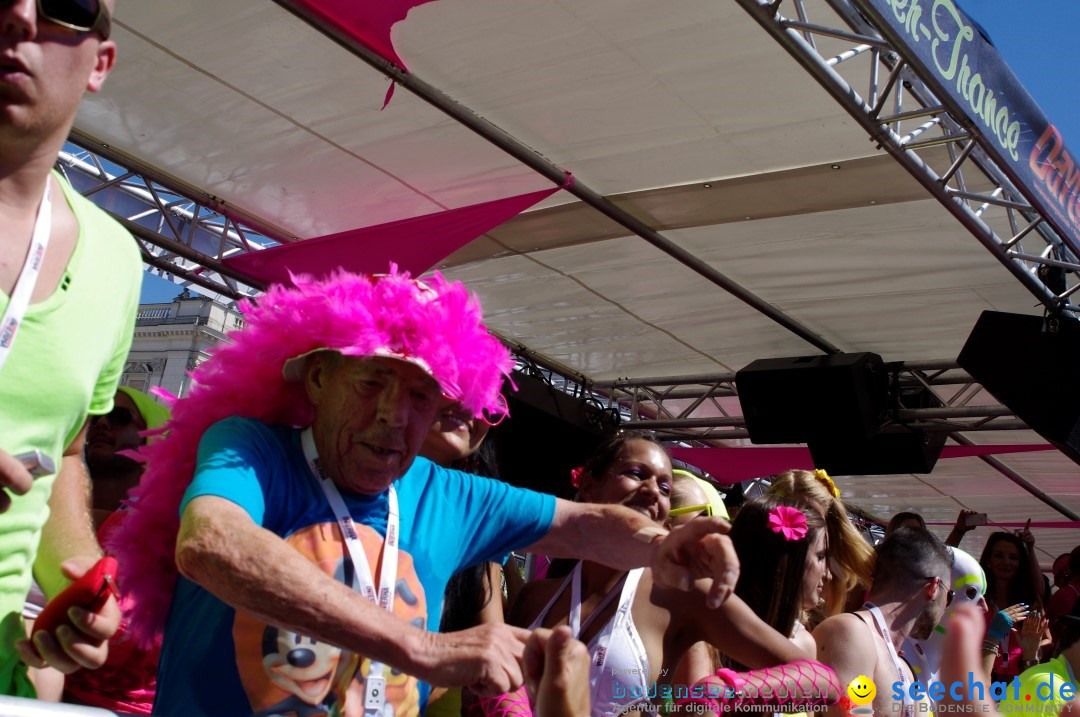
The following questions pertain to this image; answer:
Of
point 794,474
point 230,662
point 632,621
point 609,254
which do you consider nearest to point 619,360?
point 609,254

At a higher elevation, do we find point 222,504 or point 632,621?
point 222,504

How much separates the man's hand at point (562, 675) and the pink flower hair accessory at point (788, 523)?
83.9 inches

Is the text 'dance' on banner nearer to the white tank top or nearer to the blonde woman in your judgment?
the blonde woman

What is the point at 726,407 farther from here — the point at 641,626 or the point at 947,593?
the point at 641,626

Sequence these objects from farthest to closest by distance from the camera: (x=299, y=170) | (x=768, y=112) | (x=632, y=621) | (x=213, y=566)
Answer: (x=299, y=170) < (x=768, y=112) < (x=632, y=621) < (x=213, y=566)

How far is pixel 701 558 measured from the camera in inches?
67.6

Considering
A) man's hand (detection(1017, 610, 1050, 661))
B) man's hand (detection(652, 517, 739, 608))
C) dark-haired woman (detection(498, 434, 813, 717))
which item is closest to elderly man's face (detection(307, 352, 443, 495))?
man's hand (detection(652, 517, 739, 608))

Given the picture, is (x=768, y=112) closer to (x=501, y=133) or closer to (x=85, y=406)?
(x=501, y=133)

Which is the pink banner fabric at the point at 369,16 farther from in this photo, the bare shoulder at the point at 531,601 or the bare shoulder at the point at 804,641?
the bare shoulder at the point at 804,641

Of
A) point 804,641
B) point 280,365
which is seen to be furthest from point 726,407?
point 280,365

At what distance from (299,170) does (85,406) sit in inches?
213

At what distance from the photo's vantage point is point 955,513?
46.5 ft

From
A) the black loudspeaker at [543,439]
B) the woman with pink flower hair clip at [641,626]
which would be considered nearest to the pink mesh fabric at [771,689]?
the woman with pink flower hair clip at [641,626]

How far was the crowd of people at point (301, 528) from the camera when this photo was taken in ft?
4.10
